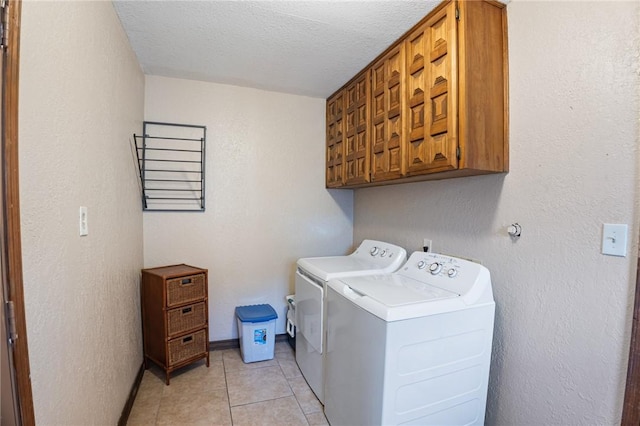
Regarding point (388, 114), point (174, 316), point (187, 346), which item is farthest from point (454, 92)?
point (187, 346)

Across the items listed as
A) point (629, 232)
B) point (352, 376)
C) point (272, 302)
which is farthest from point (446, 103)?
point (272, 302)

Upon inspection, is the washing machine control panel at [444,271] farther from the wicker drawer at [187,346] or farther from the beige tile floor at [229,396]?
the wicker drawer at [187,346]

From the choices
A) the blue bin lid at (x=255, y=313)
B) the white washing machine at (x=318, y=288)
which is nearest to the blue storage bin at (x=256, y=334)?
the blue bin lid at (x=255, y=313)

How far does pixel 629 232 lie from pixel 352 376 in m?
1.26

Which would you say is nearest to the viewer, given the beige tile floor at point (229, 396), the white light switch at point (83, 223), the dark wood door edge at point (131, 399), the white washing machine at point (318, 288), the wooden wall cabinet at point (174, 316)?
the white light switch at point (83, 223)

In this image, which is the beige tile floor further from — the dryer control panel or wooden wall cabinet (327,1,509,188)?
wooden wall cabinet (327,1,509,188)

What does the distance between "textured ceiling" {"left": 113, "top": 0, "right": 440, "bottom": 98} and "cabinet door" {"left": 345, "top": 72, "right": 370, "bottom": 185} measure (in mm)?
146

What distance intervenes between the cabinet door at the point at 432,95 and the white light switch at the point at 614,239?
1.94ft

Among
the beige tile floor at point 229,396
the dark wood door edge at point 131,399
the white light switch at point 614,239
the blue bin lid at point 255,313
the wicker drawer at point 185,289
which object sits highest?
the white light switch at point 614,239

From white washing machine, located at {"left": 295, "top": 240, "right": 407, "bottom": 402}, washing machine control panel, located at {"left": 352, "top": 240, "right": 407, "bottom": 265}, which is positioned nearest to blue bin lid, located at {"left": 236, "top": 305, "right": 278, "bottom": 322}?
white washing machine, located at {"left": 295, "top": 240, "right": 407, "bottom": 402}

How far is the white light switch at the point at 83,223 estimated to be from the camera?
1.19 m

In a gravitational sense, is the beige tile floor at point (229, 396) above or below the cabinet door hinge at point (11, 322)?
below

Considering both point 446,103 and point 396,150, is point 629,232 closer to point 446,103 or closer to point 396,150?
point 446,103

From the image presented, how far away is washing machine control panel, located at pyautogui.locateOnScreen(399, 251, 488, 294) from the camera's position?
150 cm
